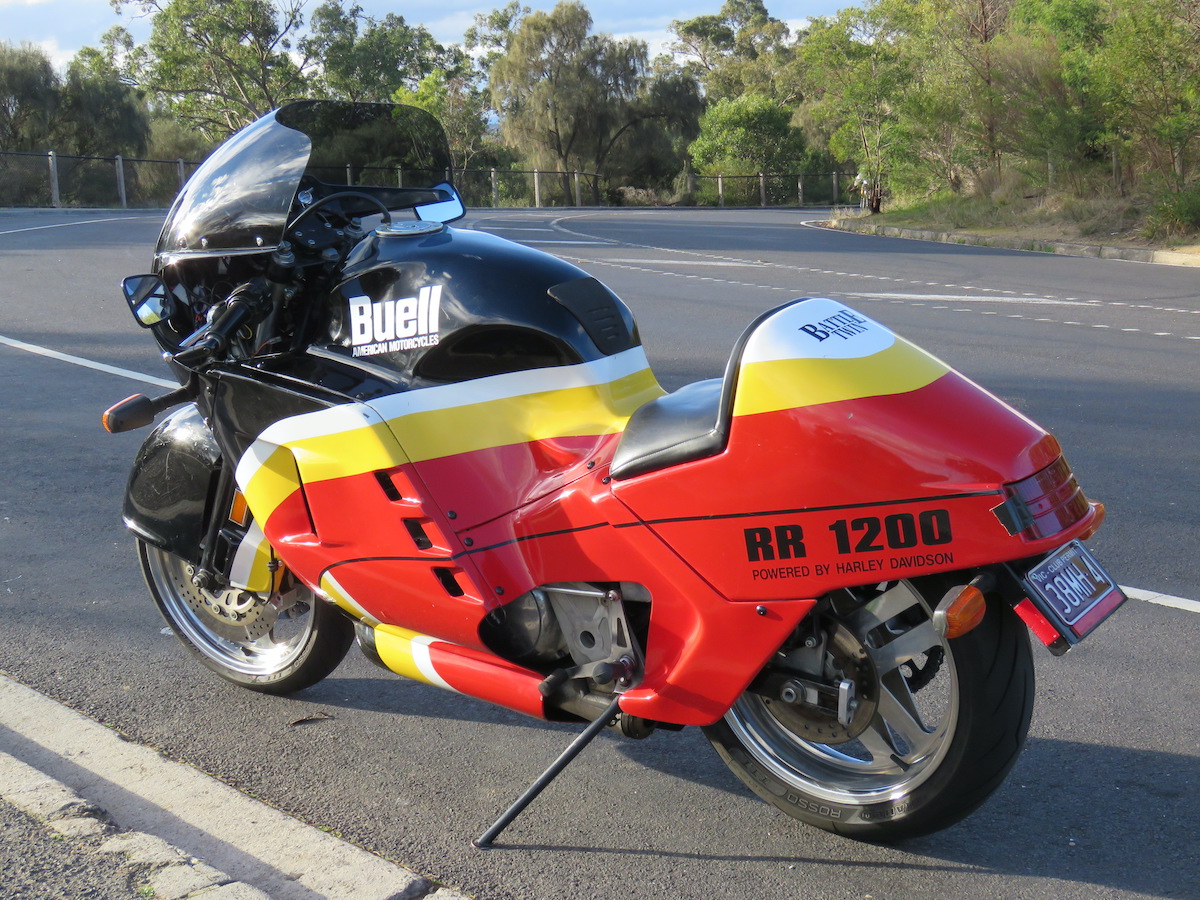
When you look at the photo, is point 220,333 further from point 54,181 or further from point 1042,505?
point 54,181

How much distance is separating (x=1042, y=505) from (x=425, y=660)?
1536mm

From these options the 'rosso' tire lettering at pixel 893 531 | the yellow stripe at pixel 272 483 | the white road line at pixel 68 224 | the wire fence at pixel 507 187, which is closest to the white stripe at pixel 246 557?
the yellow stripe at pixel 272 483

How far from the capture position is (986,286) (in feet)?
46.2

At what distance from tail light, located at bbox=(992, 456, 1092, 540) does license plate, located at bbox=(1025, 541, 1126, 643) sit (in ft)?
0.24

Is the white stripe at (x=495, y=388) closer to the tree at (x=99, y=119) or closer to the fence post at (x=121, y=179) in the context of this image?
the fence post at (x=121, y=179)

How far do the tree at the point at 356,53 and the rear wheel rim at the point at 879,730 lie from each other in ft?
174

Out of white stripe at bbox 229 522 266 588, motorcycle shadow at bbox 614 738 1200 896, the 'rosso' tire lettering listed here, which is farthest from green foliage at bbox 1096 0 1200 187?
the 'rosso' tire lettering

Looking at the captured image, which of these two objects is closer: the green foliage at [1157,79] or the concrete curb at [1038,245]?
the concrete curb at [1038,245]

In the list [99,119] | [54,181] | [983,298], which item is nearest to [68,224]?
[54,181]

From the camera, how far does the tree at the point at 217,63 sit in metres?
49.3

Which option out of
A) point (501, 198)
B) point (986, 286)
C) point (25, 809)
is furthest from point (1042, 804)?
point (501, 198)

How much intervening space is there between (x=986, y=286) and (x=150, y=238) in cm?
1304

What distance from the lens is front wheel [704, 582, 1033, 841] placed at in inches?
99.3

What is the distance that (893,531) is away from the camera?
2.40 m
